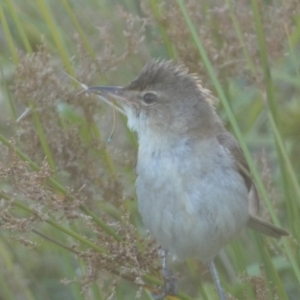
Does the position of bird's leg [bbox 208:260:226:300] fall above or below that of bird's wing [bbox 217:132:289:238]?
below

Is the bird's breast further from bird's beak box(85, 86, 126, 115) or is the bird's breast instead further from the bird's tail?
bird's beak box(85, 86, 126, 115)

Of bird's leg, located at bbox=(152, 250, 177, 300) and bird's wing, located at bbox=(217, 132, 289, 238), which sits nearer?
bird's leg, located at bbox=(152, 250, 177, 300)

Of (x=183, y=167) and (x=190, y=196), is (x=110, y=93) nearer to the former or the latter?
(x=183, y=167)

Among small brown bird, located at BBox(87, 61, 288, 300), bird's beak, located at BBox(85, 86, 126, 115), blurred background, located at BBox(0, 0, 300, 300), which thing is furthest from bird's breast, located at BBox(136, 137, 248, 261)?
bird's beak, located at BBox(85, 86, 126, 115)

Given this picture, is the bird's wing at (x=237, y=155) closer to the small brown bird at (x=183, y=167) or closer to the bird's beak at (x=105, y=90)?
the small brown bird at (x=183, y=167)

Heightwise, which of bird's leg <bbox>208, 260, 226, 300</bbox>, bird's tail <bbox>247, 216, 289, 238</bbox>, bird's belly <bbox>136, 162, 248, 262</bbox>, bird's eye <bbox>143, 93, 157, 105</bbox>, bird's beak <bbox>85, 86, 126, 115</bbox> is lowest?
bird's leg <bbox>208, 260, 226, 300</bbox>

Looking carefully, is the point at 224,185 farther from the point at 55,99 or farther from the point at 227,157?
the point at 55,99

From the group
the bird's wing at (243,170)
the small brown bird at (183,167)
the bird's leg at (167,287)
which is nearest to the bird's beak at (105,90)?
the small brown bird at (183,167)

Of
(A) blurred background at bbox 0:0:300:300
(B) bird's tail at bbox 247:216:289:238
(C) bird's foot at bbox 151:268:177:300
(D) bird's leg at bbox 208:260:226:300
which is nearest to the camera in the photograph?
(A) blurred background at bbox 0:0:300:300

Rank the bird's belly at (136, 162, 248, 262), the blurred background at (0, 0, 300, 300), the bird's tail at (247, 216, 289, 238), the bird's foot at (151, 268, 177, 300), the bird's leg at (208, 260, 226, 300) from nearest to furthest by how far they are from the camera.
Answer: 1. the blurred background at (0, 0, 300, 300)
2. the bird's foot at (151, 268, 177, 300)
3. the bird's belly at (136, 162, 248, 262)
4. the bird's tail at (247, 216, 289, 238)
5. the bird's leg at (208, 260, 226, 300)
